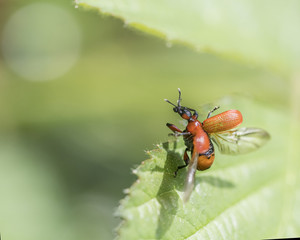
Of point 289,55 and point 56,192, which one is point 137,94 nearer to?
point 56,192

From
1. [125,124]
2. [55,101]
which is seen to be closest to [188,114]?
[125,124]

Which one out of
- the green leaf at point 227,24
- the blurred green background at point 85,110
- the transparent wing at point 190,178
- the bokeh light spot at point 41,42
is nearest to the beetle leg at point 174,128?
the transparent wing at point 190,178

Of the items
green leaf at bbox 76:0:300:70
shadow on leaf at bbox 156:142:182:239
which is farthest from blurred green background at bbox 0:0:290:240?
shadow on leaf at bbox 156:142:182:239

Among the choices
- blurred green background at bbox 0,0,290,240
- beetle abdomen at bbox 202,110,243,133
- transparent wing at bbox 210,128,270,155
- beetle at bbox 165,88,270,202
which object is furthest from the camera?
blurred green background at bbox 0,0,290,240

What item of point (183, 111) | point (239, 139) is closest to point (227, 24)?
point (239, 139)

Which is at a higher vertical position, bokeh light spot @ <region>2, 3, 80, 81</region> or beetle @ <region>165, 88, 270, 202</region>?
bokeh light spot @ <region>2, 3, 80, 81</region>

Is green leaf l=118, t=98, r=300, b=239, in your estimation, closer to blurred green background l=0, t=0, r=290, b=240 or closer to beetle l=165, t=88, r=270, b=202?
beetle l=165, t=88, r=270, b=202
